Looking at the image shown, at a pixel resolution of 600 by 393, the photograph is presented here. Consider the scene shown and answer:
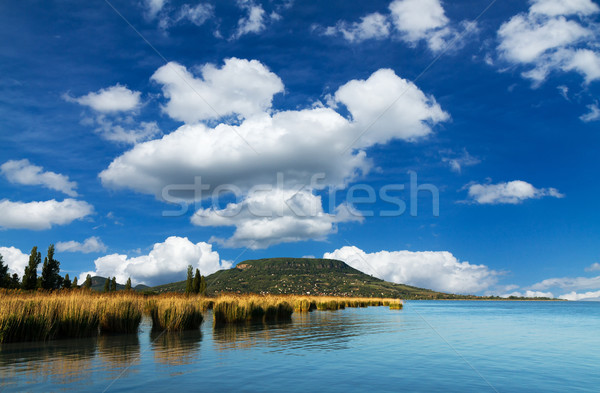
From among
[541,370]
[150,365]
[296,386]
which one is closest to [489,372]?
[541,370]

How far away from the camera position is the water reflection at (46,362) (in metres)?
8.94

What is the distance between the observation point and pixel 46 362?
417 inches

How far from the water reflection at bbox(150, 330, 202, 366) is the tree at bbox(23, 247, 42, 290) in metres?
51.6

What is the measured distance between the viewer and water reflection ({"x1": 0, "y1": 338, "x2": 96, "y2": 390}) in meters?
8.94

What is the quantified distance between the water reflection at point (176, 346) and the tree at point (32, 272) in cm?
5158

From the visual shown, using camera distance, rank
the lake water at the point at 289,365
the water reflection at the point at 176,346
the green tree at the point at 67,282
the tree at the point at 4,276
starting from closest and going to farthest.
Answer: the lake water at the point at 289,365 < the water reflection at the point at 176,346 < the tree at the point at 4,276 < the green tree at the point at 67,282

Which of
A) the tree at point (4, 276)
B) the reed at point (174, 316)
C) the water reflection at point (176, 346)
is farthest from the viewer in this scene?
the tree at point (4, 276)

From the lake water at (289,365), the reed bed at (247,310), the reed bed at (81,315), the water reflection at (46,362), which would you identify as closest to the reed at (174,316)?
the reed bed at (81,315)

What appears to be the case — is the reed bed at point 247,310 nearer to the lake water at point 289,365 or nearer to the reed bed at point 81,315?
the reed bed at point 81,315

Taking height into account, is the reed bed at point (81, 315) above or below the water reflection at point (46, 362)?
above

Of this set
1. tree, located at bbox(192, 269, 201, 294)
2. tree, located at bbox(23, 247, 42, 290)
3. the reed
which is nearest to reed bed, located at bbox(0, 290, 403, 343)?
the reed

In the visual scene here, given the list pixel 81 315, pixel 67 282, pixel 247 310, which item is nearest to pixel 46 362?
pixel 81 315

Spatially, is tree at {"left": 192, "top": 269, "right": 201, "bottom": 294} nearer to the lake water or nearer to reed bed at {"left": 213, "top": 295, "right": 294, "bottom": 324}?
reed bed at {"left": 213, "top": 295, "right": 294, "bottom": 324}

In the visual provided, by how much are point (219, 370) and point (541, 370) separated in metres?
9.19
